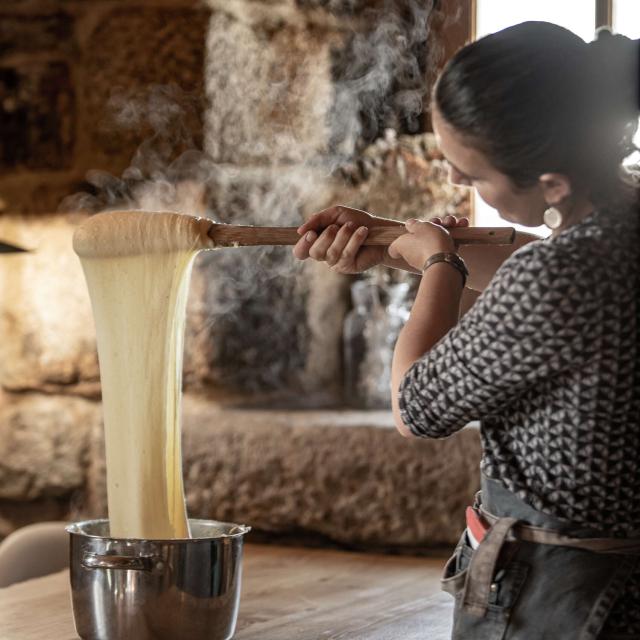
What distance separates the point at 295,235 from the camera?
1277 mm

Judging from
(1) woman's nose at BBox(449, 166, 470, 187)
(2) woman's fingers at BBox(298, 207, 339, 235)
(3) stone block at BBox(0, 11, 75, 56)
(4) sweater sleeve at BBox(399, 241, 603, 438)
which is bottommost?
(4) sweater sleeve at BBox(399, 241, 603, 438)

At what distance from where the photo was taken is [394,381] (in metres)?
1.06

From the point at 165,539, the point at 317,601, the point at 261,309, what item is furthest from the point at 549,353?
the point at 261,309

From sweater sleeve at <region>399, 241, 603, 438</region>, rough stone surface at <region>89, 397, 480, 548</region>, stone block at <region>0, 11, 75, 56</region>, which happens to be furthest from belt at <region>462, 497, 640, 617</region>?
stone block at <region>0, 11, 75, 56</region>

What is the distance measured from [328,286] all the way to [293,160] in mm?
241

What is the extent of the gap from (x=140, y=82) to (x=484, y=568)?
1351 mm

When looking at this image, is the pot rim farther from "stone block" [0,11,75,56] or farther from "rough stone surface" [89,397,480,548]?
"stone block" [0,11,75,56]

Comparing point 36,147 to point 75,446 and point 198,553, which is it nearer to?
point 75,446

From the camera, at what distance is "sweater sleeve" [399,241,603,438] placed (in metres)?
0.93

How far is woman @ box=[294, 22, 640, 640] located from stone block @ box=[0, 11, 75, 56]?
1310mm

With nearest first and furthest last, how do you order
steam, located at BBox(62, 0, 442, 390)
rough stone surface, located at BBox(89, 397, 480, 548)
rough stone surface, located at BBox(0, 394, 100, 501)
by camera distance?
rough stone surface, located at BBox(89, 397, 480, 548) < steam, located at BBox(62, 0, 442, 390) < rough stone surface, located at BBox(0, 394, 100, 501)

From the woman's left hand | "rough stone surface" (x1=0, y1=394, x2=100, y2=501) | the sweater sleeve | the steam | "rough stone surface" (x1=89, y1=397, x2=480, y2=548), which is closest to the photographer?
the sweater sleeve

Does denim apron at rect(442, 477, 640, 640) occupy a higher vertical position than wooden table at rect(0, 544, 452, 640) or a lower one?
higher

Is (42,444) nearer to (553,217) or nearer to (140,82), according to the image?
(140,82)
